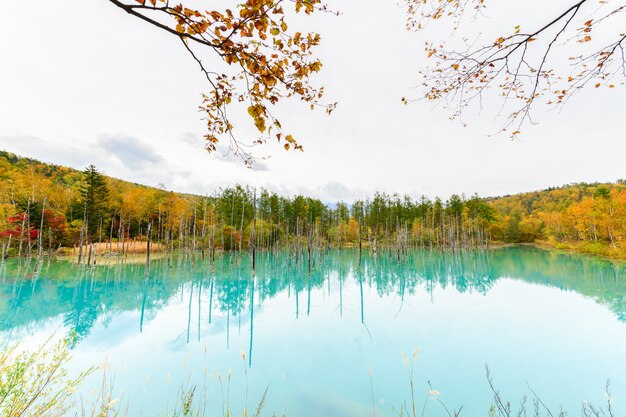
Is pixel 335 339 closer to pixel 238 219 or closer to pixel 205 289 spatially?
pixel 205 289

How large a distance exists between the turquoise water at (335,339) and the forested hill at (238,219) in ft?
30.5

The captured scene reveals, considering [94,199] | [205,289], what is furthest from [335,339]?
[94,199]

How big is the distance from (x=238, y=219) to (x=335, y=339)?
42.1 m

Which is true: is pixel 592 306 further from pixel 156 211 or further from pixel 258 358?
pixel 156 211

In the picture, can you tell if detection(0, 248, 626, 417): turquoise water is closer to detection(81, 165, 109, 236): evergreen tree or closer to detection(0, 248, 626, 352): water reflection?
detection(0, 248, 626, 352): water reflection

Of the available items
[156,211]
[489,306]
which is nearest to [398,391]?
[489,306]

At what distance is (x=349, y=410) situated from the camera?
6055 mm

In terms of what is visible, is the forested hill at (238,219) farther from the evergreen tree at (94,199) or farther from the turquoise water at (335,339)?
the turquoise water at (335,339)

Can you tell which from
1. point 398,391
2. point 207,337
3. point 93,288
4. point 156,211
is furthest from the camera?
point 156,211

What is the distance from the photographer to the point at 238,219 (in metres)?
49.0

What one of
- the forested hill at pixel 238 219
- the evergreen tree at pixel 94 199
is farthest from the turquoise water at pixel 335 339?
the evergreen tree at pixel 94 199

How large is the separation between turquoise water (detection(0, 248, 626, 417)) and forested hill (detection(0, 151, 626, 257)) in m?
9.29

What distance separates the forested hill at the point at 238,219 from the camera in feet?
105

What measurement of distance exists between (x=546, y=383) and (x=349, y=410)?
6.07 m
